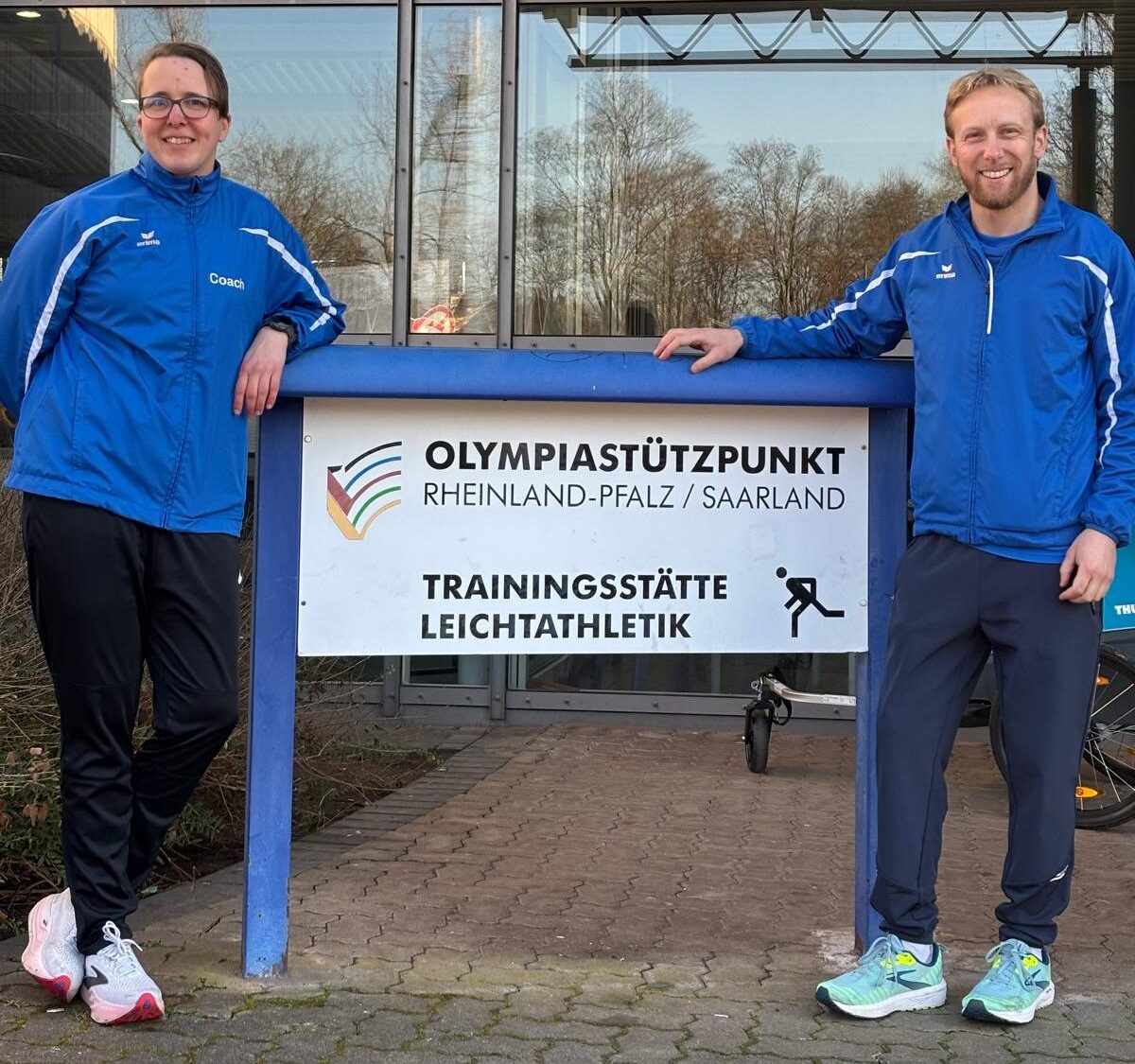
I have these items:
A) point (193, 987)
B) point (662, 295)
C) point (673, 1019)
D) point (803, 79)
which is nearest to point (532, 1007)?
point (673, 1019)

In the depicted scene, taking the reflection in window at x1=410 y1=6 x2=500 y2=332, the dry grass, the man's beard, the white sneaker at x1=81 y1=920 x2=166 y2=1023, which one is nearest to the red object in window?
the reflection in window at x1=410 y1=6 x2=500 y2=332

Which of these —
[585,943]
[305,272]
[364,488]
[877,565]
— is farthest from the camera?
[585,943]

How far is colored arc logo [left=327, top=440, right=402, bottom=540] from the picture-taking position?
384 cm

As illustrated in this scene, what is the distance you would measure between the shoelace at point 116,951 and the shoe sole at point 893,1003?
5.03 feet

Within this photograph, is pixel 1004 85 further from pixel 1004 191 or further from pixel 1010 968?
pixel 1010 968

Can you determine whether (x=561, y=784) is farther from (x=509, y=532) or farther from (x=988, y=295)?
(x=988, y=295)

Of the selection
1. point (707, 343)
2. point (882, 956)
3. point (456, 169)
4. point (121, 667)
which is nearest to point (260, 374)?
point (121, 667)

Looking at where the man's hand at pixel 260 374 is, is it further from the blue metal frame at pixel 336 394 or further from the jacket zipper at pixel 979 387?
the jacket zipper at pixel 979 387

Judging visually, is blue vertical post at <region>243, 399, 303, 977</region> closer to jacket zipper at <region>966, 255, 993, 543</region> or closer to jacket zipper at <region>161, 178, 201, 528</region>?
jacket zipper at <region>161, 178, 201, 528</region>

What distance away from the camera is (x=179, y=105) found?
11.3 feet

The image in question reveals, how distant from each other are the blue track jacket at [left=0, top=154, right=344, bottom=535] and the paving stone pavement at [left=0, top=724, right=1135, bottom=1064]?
1124 millimetres

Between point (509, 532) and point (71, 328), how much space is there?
1133 mm

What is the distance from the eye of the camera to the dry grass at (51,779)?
459cm

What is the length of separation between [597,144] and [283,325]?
4.95 meters
